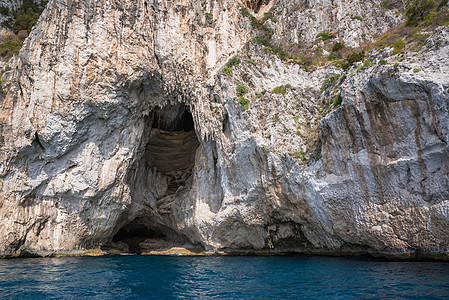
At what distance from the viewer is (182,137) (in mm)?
27891

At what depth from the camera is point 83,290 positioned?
10.5 meters

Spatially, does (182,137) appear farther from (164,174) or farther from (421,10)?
(421,10)

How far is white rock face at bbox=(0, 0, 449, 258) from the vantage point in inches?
620

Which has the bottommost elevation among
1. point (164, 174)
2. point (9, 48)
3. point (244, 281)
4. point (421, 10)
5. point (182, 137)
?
point (244, 281)

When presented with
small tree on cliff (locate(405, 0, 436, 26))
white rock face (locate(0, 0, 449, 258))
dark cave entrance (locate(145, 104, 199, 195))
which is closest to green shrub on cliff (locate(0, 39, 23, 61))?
white rock face (locate(0, 0, 449, 258))

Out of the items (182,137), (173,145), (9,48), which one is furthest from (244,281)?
(9,48)

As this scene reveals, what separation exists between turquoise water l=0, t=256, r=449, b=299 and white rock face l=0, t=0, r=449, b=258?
3398 mm

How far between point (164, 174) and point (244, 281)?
20029 millimetres

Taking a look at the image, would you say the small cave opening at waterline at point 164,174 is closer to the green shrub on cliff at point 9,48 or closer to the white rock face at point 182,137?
the white rock face at point 182,137

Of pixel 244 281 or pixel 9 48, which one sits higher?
pixel 9 48

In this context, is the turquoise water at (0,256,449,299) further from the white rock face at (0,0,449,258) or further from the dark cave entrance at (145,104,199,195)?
the dark cave entrance at (145,104,199,195)

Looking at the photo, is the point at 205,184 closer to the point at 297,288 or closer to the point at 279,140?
the point at 279,140

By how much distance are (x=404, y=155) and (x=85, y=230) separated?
2301 cm

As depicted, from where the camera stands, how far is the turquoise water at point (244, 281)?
361 inches
